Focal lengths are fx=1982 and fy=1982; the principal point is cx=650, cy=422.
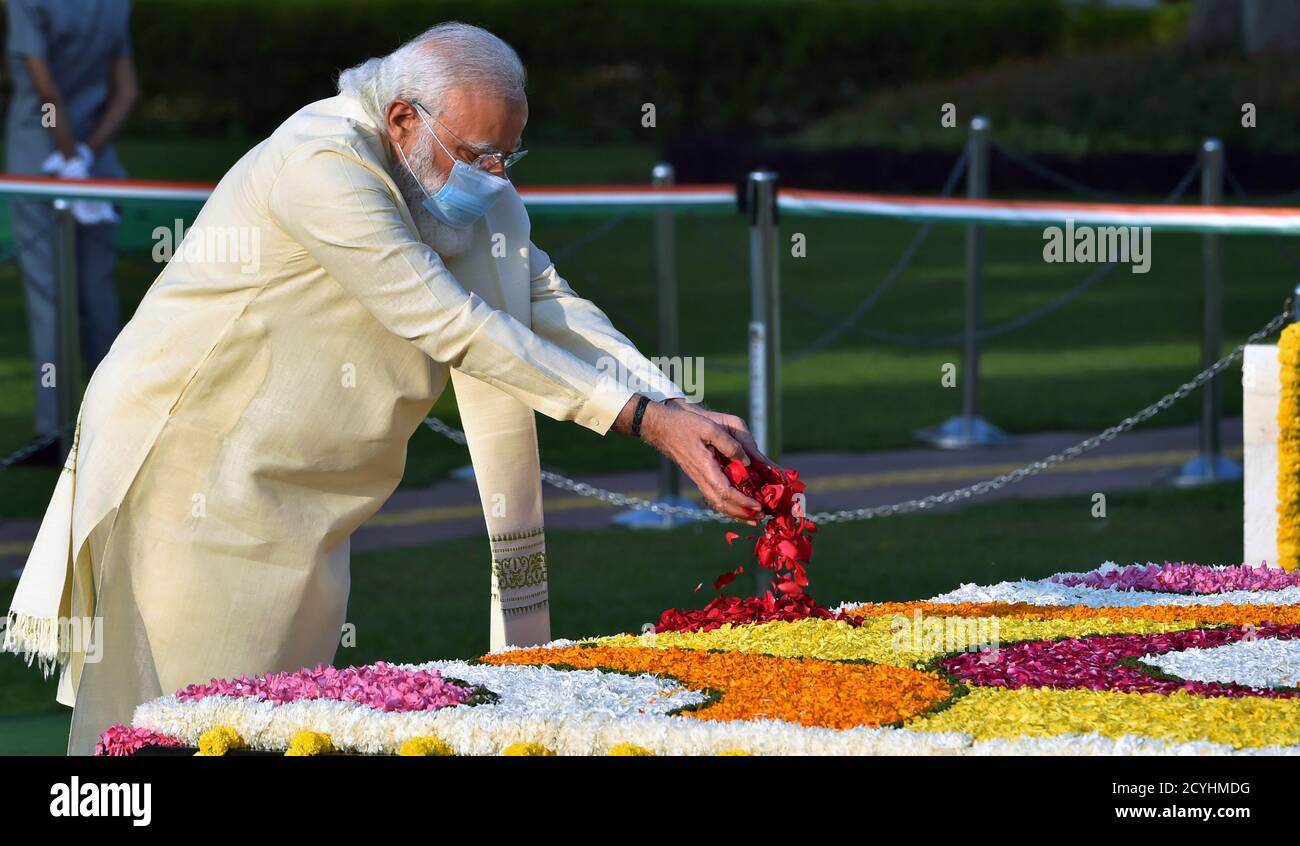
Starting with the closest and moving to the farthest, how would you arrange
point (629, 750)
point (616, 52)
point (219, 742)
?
point (629, 750) → point (219, 742) → point (616, 52)

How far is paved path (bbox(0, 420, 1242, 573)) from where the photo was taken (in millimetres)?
8359

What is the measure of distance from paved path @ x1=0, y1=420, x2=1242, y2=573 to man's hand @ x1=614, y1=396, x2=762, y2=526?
15.9 ft

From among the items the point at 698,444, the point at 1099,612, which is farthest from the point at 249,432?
the point at 1099,612

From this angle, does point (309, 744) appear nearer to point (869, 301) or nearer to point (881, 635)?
point (881, 635)

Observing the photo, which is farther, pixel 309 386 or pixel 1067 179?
pixel 1067 179

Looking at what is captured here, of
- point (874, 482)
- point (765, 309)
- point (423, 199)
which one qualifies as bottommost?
point (874, 482)

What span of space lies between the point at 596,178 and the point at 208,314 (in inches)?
803

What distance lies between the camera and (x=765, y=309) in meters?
6.89

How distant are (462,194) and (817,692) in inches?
43.9

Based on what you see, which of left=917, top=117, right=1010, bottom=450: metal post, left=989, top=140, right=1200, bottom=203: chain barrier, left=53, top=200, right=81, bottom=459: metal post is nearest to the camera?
left=53, top=200, right=81, bottom=459: metal post

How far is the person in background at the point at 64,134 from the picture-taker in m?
8.80

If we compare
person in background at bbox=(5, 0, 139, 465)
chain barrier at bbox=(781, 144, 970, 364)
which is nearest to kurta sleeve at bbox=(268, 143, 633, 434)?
chain barrier at bbox=(781, 144, 970, 364)

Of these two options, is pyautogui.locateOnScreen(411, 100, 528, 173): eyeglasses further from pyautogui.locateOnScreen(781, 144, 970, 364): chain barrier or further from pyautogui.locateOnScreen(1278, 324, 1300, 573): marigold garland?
pyautogui.locateOnScreen(781, 144, 970, 364): chain barrier
